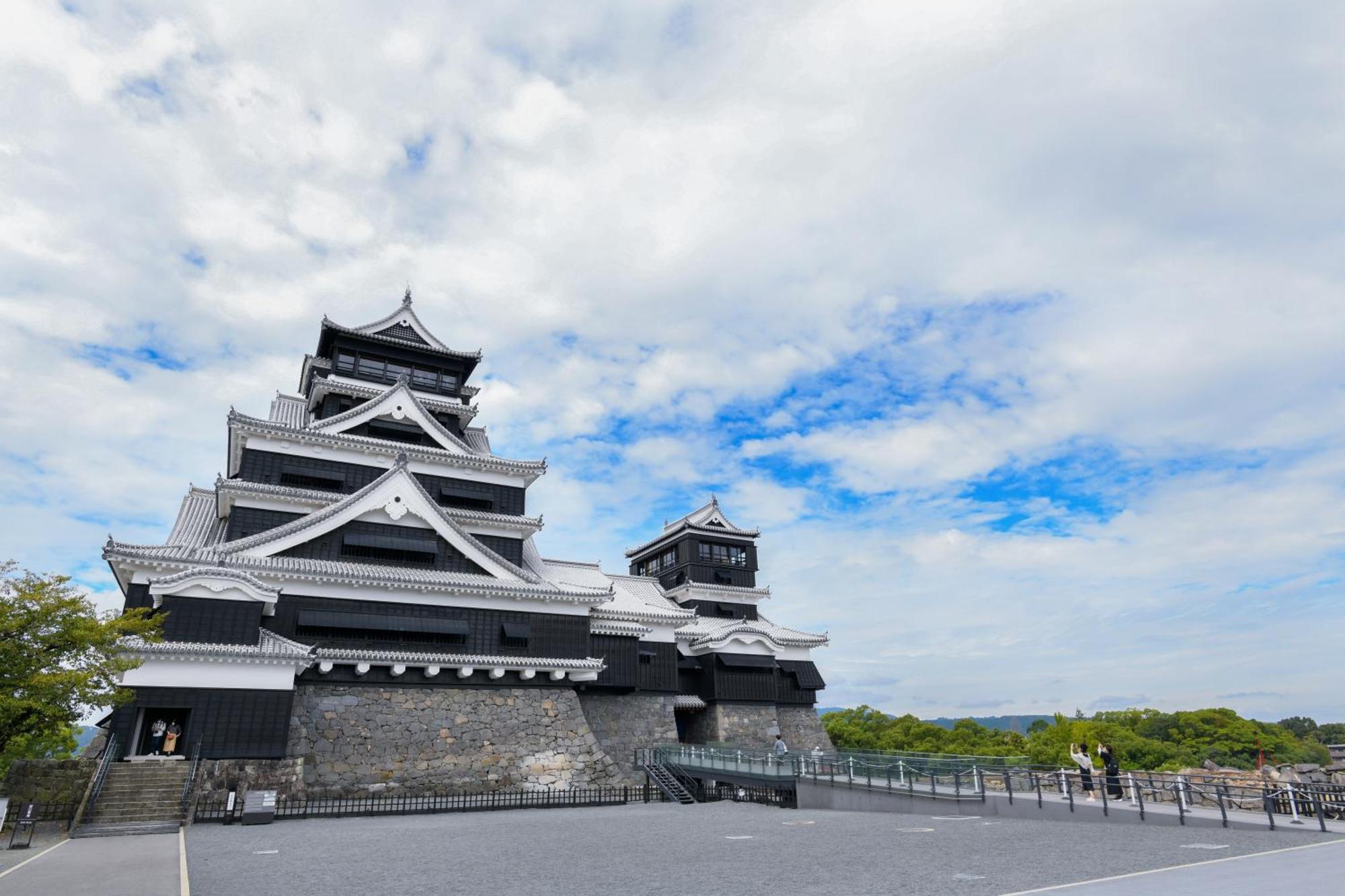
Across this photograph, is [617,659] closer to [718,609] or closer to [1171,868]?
[718,609]

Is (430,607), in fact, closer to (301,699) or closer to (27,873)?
(301,699)

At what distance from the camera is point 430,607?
2577 cm

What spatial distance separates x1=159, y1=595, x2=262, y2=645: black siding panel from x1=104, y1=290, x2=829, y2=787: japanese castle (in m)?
0.05

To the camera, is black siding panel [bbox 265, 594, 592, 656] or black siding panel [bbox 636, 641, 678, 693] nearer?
black siding panel [bbox 265, 594, 592, 656]

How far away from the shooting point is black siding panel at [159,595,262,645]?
2136 centimetres

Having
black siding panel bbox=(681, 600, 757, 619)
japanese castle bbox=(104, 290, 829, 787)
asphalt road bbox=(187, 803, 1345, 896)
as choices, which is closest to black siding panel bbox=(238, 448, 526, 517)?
japanese castle bbox=(104, 290, 829, 787)

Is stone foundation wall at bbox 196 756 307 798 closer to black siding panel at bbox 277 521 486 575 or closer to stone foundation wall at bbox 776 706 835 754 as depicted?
black siding panel at bbox 277 521 486 575

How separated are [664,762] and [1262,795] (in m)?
19.3

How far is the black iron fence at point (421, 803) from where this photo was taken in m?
19.4

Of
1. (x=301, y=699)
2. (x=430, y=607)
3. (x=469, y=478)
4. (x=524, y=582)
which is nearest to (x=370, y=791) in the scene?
(x=301, y=699)

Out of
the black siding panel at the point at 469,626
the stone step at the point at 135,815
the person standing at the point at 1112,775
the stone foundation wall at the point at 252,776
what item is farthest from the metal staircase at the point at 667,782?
the stone step at the point at 135,815

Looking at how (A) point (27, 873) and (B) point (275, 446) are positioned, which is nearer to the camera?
(A) point (27, 873)

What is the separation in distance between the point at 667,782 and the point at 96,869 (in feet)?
59.6

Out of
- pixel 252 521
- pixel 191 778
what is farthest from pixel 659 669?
pixel 191 778
